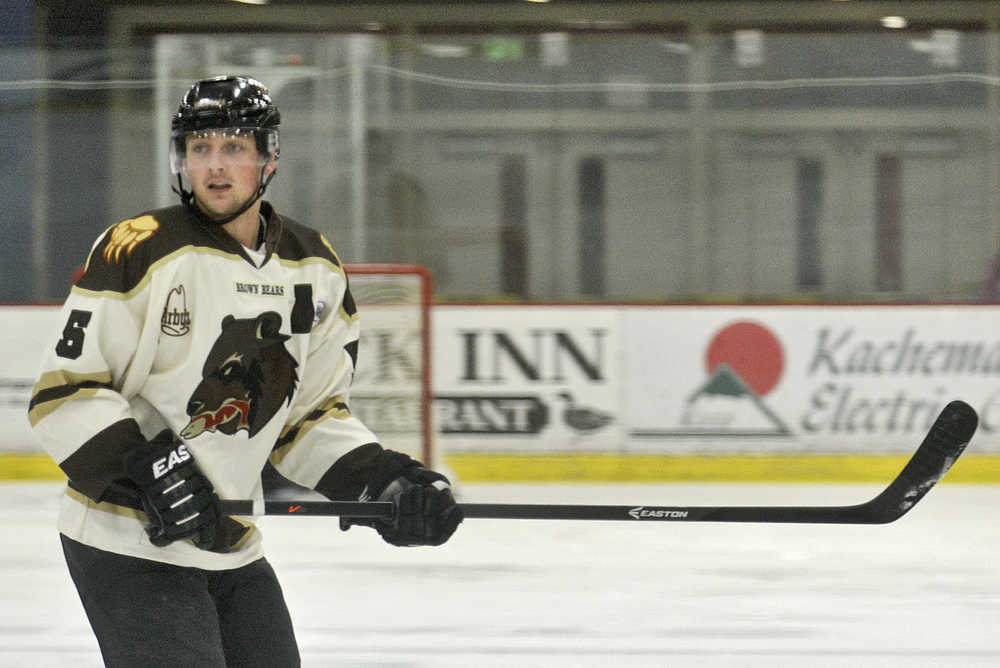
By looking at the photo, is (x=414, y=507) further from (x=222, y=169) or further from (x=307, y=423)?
(x=222, y=169)

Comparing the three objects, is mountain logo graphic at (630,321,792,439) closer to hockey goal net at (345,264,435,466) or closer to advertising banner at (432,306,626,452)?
advertising banner at (432,306,626,452)

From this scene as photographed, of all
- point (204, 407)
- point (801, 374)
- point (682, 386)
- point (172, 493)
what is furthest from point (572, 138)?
point (172, 493)

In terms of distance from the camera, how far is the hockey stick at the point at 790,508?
5.60 ft

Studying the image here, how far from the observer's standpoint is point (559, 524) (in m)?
4.75

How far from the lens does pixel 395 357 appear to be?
17.6 ft

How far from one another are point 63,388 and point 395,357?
12.6ft

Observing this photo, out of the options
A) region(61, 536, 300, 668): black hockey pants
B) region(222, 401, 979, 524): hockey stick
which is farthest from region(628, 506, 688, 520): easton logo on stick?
region(61, 536, 300, 668): black hockey pants

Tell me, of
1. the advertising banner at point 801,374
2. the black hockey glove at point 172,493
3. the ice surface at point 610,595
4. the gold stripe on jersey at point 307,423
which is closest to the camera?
the black hockey glove at point 172,493

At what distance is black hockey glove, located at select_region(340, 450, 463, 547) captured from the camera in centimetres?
170

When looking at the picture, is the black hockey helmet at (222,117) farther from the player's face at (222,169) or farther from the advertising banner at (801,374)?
the advertising banner at (801,374)

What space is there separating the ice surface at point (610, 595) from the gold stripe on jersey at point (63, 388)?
1.57 m

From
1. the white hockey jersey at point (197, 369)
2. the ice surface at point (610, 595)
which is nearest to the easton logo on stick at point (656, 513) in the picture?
the white hockey jersey at point (197, 369)

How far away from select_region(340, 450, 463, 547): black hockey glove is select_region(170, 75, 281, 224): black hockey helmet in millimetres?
381

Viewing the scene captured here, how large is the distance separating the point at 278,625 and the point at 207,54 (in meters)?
4.56
